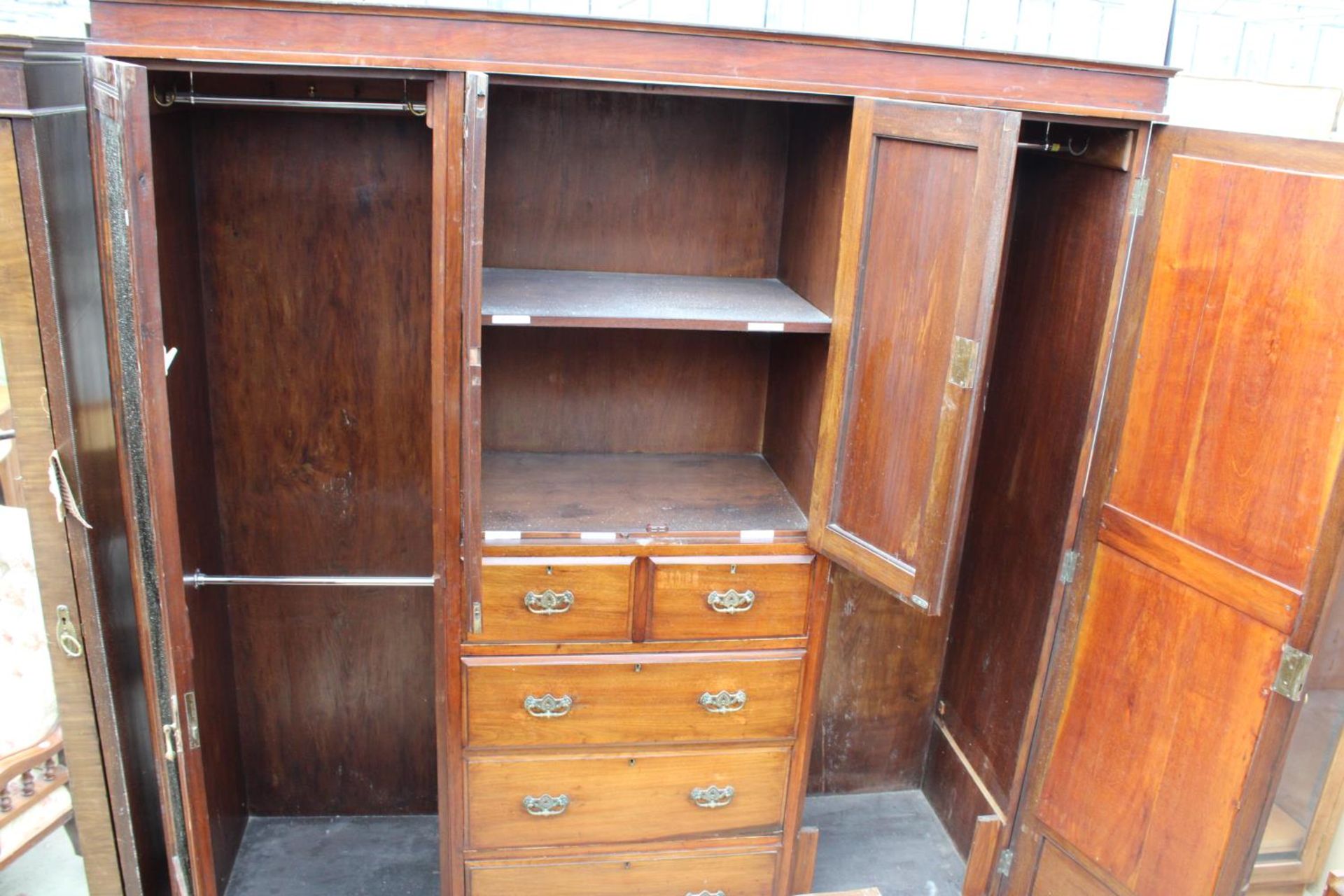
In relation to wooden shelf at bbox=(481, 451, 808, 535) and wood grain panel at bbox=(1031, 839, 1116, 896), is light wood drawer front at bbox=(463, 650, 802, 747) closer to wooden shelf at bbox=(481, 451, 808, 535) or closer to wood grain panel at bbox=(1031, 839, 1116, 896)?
wooden shelf at bbox=(481, 451, 808, 535)

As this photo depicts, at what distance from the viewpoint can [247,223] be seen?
2.15 metres

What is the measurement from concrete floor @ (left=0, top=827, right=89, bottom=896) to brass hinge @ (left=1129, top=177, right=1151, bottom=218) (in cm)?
232

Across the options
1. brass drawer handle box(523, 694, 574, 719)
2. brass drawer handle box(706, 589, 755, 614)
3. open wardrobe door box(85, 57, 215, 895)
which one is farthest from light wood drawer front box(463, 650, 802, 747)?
open wardrobe door box(85, 57, 215, 895)

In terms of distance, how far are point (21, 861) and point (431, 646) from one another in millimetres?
927

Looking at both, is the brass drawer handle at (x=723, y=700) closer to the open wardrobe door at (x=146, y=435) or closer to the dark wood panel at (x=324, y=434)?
the dark wood panel at (x=324, y=434)

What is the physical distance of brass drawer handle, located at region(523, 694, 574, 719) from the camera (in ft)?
6.61

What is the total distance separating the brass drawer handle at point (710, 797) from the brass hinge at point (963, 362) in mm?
1031

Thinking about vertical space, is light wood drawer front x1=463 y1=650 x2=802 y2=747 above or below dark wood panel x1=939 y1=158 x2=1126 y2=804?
below

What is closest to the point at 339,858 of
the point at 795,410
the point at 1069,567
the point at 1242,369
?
the point at 795,410

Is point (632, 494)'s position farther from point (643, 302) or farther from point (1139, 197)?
point (1139, 197)

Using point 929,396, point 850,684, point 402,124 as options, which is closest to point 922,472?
point 929,396

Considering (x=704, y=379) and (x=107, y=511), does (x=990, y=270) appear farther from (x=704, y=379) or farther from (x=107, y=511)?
(x=107, y=511)

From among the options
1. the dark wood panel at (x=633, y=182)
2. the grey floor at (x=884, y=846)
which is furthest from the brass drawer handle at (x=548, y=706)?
the dark wood panel at (x=633, y=182)

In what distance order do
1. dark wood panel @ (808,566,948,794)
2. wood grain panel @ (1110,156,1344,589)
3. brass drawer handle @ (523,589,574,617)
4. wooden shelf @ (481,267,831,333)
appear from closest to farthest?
wood grain panel @ (1110,156,1344,589) < wooden shelf @ (481,267,831,333) < brass drawer handle @ (523,589,574,617) < dark wood panel @ (808,566,948,794)
